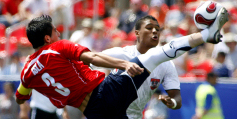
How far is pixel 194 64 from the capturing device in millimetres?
8086

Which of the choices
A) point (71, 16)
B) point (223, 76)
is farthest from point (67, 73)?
point (71, 16)

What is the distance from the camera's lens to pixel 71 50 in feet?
11.1

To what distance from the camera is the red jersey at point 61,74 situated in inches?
138

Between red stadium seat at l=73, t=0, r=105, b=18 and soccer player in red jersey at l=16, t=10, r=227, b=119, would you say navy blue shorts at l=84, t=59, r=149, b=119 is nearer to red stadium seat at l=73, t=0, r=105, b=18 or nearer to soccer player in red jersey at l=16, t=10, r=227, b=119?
soccer player in red jersey at l=16, t=10, r=227, b=119

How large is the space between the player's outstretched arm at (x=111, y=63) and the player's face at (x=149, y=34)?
1.15 meters

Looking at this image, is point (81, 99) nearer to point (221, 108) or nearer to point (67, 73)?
point (67, 73)

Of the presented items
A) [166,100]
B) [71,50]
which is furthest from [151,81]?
[71,50]

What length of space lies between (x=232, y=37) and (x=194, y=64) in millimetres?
1089

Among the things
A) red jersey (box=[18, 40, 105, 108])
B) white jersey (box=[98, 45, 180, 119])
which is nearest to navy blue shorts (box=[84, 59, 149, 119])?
red jersey (box=[18, 40, 105, 108])

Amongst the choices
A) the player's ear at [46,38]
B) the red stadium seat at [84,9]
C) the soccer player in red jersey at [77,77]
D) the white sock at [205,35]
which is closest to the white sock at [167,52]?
the soccer player in red jersey at [77,77]

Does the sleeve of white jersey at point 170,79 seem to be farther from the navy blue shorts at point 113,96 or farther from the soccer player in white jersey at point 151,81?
the navy blue shorts at point 113,96

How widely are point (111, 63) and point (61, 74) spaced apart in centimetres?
68

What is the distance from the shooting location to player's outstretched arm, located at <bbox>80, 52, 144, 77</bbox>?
10.1 ft

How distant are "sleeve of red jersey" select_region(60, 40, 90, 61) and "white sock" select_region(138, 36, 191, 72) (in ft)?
2.08
